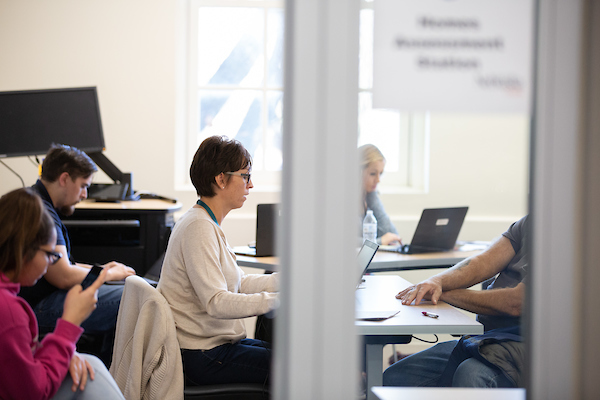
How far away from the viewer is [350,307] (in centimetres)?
71

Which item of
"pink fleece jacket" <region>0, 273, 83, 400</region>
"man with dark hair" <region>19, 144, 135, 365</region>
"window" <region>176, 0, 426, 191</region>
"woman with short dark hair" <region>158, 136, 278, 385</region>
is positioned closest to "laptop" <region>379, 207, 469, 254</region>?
"woman with short dark hair" <region>158, 136, 278, 385</region>

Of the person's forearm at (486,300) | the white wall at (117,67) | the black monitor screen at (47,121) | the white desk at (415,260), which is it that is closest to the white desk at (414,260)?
the white desk at (415,260)

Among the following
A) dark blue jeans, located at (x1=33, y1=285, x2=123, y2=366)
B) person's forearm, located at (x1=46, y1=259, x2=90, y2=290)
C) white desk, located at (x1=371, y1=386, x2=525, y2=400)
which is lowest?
dark blue jeans, located at (x1=33, y1=285, x2=123, y2=366)

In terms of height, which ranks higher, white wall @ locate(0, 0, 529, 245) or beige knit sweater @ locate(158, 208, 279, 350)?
white wall @ locate(0, 0, 529, 245)

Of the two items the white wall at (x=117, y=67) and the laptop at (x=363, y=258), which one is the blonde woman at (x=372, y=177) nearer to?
the laptop at (x=363, y=258)

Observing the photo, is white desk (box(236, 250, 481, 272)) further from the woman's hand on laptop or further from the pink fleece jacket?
the pink fleece jacket

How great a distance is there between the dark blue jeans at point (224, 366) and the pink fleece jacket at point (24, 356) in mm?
461

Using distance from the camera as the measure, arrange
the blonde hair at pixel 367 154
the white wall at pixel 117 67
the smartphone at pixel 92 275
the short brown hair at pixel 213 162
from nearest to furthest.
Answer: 1. the blonde hair at pixel 367 154
2. the short brown hair at pixel 213 162
3. the smartphone at pixel 92 275
4. the white wall at pixel 117 67

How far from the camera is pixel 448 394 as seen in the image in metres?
0.87

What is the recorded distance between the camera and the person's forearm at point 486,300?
3.11 ft

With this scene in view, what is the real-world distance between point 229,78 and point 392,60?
388 centimetres

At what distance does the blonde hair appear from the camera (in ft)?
2.37

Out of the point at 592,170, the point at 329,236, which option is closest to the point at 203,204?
the point at 329,236

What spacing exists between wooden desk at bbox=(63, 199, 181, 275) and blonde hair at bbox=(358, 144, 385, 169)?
2446 mm
